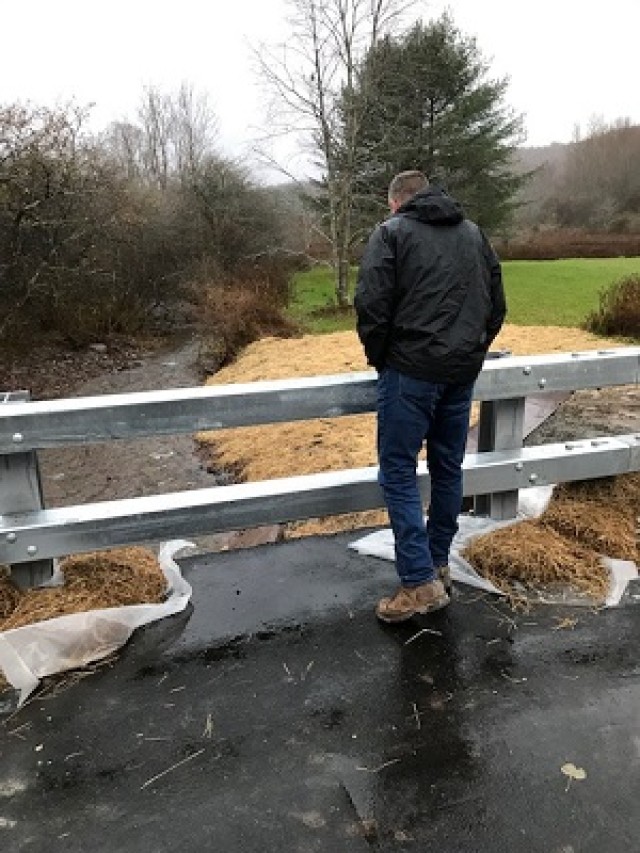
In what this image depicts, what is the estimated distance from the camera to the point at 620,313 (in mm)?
15656

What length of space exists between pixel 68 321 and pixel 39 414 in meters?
18.8

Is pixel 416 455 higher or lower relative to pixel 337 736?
higher

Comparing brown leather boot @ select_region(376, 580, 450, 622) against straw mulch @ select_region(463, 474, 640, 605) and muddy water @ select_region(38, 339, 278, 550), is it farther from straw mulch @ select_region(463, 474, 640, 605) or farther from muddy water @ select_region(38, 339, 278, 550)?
muddy water @ select_region(38, 339, 278, 550)

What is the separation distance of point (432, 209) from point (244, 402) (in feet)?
3.82

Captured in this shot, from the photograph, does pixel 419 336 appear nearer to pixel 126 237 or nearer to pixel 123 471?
pixel 123 471

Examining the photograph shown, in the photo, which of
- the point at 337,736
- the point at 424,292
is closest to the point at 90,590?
the point at 337,736

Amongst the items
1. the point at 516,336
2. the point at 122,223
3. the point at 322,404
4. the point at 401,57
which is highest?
the point at 401,57

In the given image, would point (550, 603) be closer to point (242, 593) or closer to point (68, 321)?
point (242, 593)

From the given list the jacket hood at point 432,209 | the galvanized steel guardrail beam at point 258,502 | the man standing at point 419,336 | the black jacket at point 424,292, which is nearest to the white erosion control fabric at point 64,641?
the galvanized steel guardrail beam at point 258,502

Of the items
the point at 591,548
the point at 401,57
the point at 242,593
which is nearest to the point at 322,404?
the point at 242,593

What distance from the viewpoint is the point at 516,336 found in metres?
14.8

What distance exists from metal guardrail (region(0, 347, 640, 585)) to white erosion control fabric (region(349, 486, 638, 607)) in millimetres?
130

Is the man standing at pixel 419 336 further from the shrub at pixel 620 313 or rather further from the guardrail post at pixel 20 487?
the shrub at pixel 620 313

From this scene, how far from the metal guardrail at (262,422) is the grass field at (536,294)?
1504 cm
